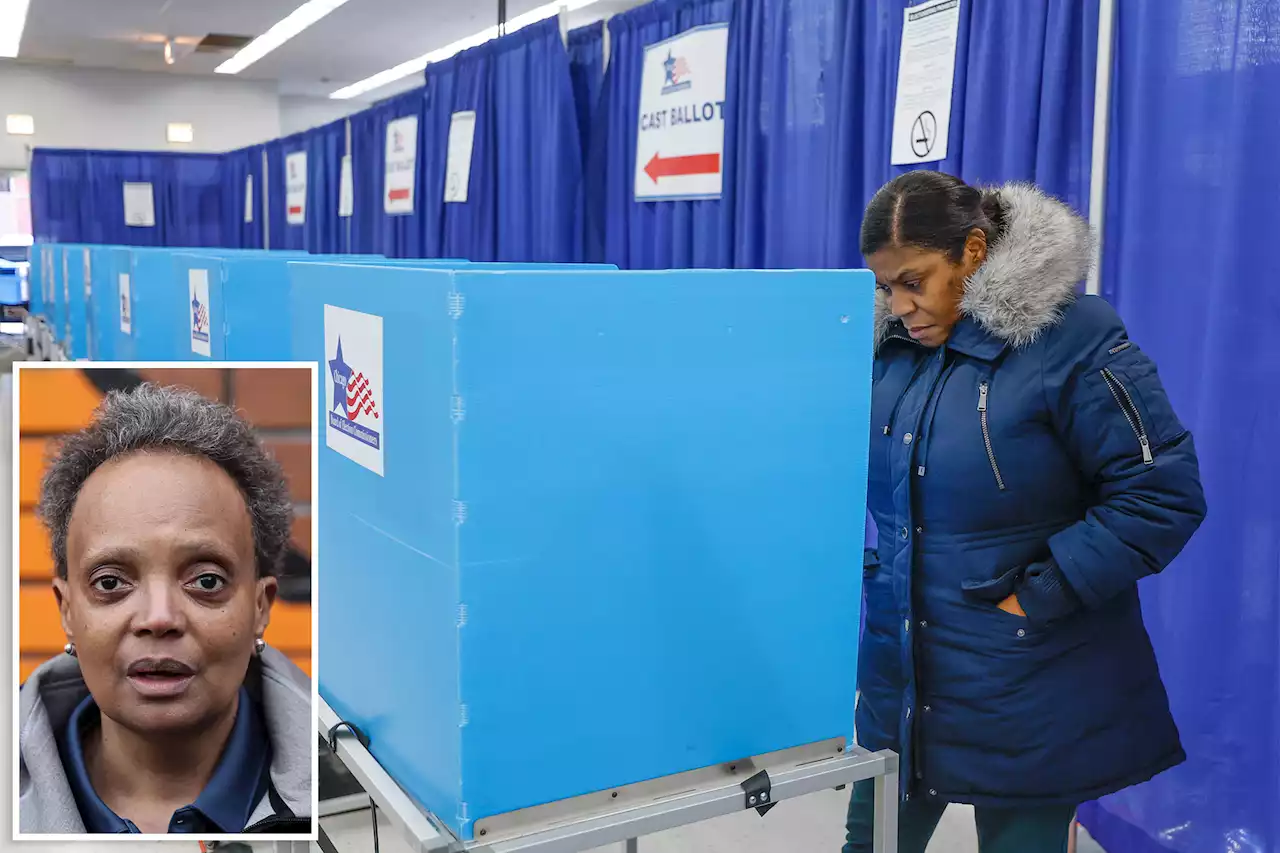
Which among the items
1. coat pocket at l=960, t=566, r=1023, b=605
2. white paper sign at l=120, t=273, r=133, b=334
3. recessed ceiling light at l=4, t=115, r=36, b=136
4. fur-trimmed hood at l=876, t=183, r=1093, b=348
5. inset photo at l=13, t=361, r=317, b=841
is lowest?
coat pocket at l=960, t=566, r=1023, b=605

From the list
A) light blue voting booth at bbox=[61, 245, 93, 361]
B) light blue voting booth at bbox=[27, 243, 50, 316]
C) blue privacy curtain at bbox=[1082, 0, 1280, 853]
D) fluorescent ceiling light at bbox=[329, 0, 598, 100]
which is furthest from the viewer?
fluorescent ceiling light at bbox=[329, 0, 598, 100]

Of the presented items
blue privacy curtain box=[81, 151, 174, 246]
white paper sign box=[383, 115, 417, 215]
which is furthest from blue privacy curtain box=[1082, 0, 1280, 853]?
blue privacy curtain box=[81, 151, 174, 246]

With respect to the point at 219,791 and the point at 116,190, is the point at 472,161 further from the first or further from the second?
the point at 116,190

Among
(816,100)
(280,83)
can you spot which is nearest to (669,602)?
(816,100)

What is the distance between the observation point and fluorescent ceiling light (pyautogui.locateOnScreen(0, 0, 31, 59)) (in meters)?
9.01

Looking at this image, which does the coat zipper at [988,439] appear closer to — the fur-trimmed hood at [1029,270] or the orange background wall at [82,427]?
the fur-trimmed hood at [1029,270]

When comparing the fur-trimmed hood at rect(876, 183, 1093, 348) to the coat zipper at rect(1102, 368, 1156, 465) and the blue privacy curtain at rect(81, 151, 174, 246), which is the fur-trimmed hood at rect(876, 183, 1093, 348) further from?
the blue privacy curtain at rect(81, 151, 174, 246)

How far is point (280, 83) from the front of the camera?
12.7m

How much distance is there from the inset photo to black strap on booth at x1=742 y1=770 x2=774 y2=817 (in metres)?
0.44

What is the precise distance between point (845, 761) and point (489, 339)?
55 centimetres

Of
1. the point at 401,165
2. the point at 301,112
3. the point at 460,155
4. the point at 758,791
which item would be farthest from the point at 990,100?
the point at 301,112

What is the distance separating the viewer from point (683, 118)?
351 cm

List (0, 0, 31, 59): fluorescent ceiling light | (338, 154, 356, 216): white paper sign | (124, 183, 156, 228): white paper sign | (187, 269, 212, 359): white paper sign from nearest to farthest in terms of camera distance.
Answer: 1. (187, 269, 212, 359): white paper sign
2. (338, 154, 356, 216): white paper sign
3. (0, 0, 31, 59): fluorescent ceiling light
4. (124, 183, 156, 228): white paper sign

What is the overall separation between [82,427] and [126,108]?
43.0ft
